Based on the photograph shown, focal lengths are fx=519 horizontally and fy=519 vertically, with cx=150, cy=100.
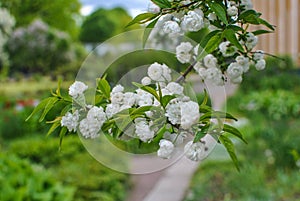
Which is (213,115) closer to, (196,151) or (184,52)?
(196,151)

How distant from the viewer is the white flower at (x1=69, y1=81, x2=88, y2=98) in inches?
31.0

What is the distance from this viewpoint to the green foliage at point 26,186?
2.16 metres

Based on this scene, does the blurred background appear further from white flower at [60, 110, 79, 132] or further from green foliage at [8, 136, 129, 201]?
white flower at [60, 110, 79, 132]

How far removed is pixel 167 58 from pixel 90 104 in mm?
235

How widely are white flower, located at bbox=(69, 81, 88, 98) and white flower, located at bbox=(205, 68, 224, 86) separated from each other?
8.3 inches

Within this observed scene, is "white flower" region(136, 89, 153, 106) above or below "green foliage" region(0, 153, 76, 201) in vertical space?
above

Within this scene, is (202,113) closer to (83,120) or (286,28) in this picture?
(83,120)

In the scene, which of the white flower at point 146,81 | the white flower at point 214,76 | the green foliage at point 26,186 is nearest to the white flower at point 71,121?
the white flower at point 146,81

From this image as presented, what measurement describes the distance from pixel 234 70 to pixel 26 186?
5.48 ft

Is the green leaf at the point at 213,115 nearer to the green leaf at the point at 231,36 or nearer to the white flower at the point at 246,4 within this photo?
the green leaf at the point at 231,36

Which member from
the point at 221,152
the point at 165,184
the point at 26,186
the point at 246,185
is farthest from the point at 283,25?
the point at 26,186

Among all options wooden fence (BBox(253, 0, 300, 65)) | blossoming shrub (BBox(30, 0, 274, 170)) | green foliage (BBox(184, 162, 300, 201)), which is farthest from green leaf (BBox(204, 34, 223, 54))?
wooden fence (BBox(253, 0, 300, 65))

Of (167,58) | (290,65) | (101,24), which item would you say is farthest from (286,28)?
(101,24)

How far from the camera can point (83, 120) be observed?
777 mm
